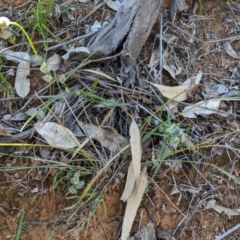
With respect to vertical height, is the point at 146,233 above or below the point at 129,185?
below

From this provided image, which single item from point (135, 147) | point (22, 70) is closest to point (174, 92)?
point (135, 147)

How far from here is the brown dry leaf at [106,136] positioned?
4.42 feet

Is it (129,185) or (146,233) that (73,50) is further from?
(146,233)

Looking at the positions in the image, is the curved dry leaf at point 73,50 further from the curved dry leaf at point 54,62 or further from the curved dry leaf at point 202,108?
the curved dry leaf at point 202,108

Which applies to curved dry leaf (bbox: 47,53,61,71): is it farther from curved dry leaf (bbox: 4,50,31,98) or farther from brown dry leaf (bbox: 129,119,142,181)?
brown dry leaf (bbox: 129,119,142,181)

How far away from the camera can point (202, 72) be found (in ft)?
4.92

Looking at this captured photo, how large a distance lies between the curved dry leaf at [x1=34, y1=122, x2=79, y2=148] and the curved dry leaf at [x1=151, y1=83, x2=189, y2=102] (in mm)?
308

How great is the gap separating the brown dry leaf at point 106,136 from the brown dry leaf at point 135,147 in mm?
28

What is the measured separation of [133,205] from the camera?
1342 millimetres

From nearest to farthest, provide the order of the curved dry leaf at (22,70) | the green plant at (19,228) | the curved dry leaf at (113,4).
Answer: the green plant at (19,228)
the curved dry leaf at (22,70)
the curved dry leaf at (113,4)

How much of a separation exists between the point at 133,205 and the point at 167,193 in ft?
0.38

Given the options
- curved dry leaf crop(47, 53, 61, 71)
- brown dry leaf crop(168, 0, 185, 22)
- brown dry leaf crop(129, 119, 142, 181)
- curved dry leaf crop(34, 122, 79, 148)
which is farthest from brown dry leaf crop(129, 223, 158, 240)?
brown dry leaf crop(168, 0, 185, 22)

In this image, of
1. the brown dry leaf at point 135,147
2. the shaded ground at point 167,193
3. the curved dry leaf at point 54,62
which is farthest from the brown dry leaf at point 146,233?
the curved dry leaf at point 54,62

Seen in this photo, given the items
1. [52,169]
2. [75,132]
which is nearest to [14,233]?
[52,169]
